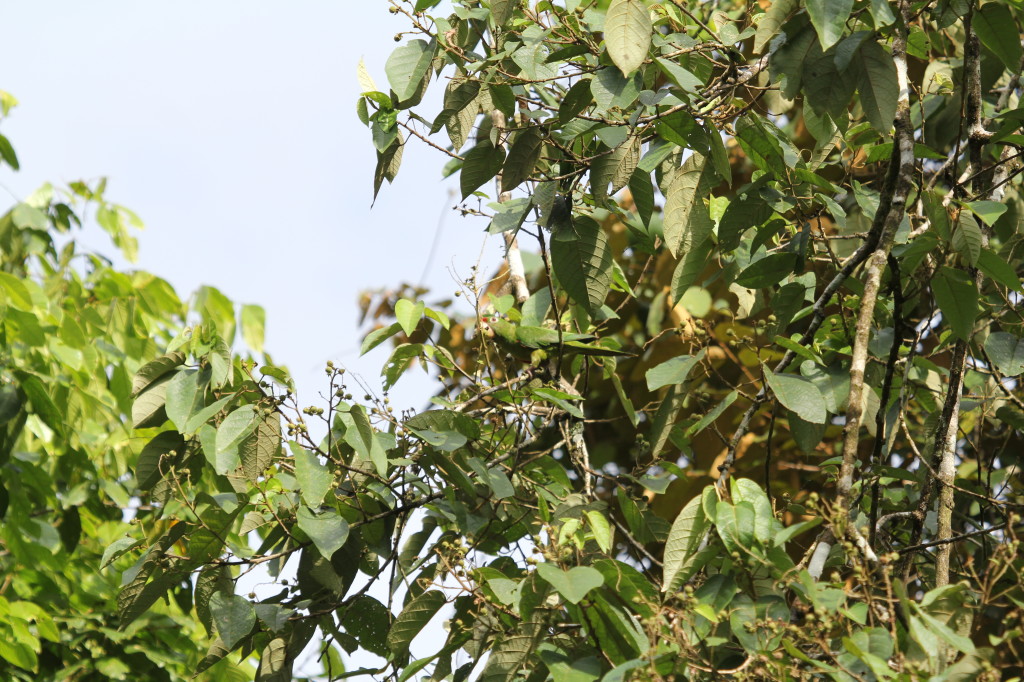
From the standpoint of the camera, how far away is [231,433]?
4.73 ft

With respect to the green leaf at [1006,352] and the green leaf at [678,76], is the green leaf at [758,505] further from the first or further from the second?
the green leaf at [1006,352]

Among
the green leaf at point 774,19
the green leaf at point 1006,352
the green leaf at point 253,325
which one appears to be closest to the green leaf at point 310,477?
the green leaf at point 774,19

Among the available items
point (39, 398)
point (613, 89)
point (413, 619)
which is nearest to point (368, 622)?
point (413, 619)

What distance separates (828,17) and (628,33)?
0.83 feet

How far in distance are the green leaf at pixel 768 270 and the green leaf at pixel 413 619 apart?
29.1 inches

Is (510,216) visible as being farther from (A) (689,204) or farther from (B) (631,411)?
(B) (631,411)

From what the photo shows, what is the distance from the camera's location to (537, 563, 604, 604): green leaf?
1.11 meters

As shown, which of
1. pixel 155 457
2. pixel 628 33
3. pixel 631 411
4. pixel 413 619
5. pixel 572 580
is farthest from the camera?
pixel 631 411

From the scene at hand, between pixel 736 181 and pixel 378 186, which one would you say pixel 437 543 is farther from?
pixel 736 181

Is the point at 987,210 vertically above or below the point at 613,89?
below

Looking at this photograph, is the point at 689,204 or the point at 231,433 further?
the point at 689,204

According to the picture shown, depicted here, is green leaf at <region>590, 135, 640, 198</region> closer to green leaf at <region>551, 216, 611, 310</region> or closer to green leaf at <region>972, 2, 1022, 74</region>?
green leaf at <region>551, 216, 611, 310</region>

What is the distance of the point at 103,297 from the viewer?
3.36m

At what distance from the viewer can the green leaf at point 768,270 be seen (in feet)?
5.38
